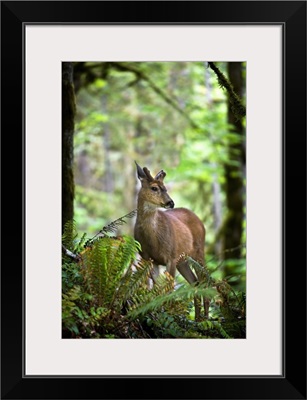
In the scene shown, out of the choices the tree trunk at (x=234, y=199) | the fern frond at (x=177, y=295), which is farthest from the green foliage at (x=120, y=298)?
the tree trunk at (x=234, y=199)

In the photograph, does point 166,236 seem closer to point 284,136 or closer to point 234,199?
point 284,136

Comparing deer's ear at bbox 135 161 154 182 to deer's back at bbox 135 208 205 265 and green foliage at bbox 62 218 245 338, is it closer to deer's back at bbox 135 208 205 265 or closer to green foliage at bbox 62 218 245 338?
deer's back at bbox 135 208 205 265

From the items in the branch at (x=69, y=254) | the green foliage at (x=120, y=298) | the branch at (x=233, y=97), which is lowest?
the green foliage at (x=120, y=298)

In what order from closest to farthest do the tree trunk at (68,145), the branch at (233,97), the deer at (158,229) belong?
1. the branch at (233,97)
2. the tree trunk at (68,145)
3. the deer at (158,229)

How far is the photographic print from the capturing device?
5160 mm

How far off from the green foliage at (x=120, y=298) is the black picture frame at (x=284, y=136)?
1.60 ft

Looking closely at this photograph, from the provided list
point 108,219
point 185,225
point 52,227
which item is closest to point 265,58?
point 52,227

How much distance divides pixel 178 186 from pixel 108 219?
104 inches

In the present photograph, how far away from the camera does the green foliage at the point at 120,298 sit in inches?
195

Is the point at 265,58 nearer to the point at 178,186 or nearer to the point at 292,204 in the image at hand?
the point at 292,204

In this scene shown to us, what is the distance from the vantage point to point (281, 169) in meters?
4.93

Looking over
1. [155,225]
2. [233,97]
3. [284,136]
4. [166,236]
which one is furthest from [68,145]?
[284,136]

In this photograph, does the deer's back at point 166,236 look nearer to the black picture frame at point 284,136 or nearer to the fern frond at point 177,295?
the fern frond at point 177,295

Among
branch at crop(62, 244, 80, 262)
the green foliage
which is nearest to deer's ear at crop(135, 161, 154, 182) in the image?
the green foliage
